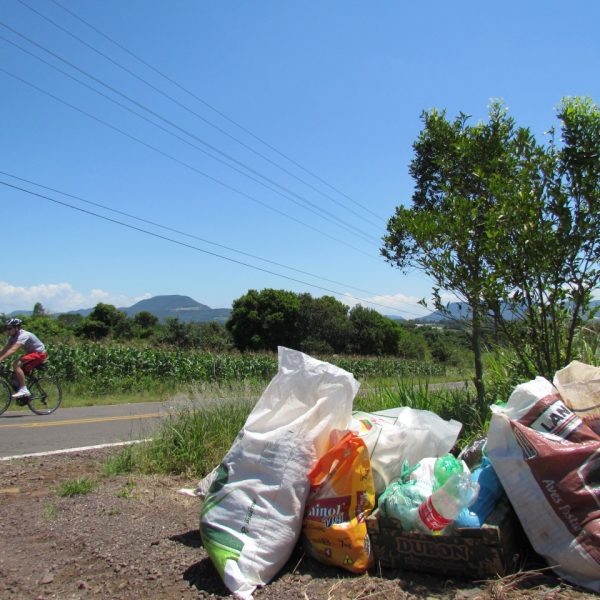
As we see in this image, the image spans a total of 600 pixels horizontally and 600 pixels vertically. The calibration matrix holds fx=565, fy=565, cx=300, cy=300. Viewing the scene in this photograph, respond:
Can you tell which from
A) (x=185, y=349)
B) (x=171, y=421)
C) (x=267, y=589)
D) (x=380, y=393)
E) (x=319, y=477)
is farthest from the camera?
(x=185, y=349)

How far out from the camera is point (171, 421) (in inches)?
220

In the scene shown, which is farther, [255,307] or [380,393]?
[255,307]

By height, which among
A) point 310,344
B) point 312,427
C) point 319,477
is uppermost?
point 312,427

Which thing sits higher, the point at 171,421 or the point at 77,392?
the point at 171,421

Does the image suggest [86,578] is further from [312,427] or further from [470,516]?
[470,516]

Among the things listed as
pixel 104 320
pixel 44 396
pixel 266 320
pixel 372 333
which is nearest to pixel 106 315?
pixel 104 320

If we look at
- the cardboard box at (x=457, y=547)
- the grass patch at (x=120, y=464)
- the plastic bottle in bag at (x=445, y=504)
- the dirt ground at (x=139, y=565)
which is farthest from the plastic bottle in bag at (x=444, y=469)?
the grass patch at (x=120, y=464)

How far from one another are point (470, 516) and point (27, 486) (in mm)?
3784

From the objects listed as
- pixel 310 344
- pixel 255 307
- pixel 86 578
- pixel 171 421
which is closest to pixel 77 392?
pixel 171 421

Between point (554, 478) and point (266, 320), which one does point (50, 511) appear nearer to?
point (554, 478)

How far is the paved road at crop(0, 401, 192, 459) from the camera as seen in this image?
712 cm

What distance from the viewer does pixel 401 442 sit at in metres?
3.38

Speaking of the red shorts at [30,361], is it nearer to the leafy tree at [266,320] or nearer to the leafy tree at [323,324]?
the leafy tree at [323,324]

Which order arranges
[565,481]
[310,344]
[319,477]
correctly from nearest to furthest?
[565,481], [319,477], [310,344]
